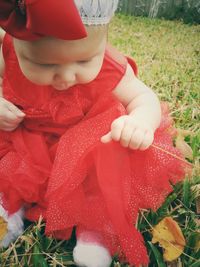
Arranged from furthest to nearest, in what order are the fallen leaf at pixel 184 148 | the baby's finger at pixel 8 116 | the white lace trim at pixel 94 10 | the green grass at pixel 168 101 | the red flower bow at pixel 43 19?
1. the fallen leaf at pixel 184 148
2. the baby's finger at pixel 8 116
3. the green grass at pixel 168 101
4. the white lace trim at pixel 94 10
5. the red flower bow at pixel 43 19

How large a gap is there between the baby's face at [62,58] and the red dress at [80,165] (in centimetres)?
15

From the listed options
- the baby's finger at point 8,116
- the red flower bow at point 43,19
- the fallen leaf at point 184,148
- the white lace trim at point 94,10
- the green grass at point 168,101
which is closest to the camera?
the red flower bow at point 43,19

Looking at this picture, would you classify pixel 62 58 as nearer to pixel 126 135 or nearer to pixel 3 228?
pixel 126 135

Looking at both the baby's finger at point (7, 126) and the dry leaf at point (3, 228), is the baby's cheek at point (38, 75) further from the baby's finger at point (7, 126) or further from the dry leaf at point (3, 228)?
the dry leaf at point (3, 228)

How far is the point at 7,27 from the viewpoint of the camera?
107 cm

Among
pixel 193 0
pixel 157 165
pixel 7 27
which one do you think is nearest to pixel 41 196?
pixel 157 165

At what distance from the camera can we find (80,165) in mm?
1241

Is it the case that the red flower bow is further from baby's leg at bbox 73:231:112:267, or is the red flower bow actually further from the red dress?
baby's leg at bbox 73:231:112:267

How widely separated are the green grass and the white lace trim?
1.78ft

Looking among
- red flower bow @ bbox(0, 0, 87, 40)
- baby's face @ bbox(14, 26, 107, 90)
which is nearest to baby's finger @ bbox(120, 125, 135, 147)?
baby's face @ bbox(14, 26, 107, 90)

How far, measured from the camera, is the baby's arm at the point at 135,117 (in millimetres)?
1172

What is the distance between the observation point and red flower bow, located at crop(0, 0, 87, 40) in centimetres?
97

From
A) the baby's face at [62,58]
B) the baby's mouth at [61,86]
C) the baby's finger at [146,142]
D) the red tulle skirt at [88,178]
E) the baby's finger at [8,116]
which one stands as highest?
the baby's face at [62,58]

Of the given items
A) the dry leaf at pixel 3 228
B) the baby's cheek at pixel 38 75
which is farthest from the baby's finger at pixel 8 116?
the dry leaf at pixel 3 228
